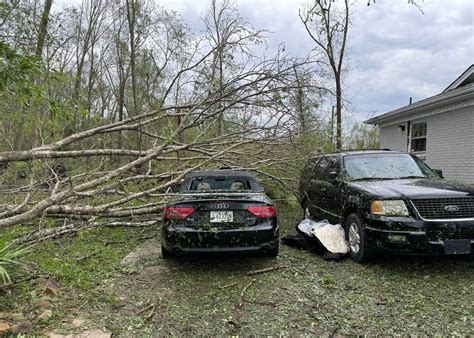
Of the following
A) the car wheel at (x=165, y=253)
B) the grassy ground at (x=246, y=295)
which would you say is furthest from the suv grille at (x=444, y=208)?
the car wheel at (x=165, y=253)

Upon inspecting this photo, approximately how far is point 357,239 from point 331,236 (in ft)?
1.72

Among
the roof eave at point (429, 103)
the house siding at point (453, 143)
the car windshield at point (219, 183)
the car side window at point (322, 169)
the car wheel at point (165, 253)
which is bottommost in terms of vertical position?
the car wheel at point (165, 253)

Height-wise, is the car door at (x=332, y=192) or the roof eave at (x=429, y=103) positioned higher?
the roof eave at (x=429, y=103)

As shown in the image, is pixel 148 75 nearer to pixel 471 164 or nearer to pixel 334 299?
pixel 471 164

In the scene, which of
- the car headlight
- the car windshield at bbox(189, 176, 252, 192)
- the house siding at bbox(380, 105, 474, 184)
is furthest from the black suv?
the house siding at bbox(380, 105, 474, 184)

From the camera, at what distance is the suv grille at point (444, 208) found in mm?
4887

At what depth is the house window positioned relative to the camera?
46.9ft

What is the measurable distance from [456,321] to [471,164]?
9.01m

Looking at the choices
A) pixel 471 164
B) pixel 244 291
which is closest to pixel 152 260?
pixel 244 291

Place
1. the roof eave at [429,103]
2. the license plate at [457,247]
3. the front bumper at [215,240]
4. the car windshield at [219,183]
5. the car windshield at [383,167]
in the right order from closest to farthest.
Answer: the license plate at [457,247] → the front bumper at [215,240] → the car windshield at [219,183] → the car windshield at [383,167] → the roof eave at [429,103]

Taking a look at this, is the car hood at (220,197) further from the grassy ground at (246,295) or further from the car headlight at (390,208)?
the car headlight at (390,208)

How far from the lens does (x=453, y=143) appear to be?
12.0m

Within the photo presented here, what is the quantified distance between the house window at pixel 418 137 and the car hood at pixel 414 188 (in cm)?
923

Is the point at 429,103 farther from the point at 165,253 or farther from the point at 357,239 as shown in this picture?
the point at 165,253
